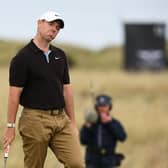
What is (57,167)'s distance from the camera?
9125mm

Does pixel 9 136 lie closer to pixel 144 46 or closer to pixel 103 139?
pixel 103 139

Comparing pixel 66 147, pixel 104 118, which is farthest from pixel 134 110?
pixel 66 147

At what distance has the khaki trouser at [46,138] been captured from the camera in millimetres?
7211

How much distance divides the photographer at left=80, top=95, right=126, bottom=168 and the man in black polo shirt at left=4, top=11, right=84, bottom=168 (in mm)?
2602

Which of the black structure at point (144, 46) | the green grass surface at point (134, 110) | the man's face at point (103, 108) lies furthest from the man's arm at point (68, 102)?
the black structure at point (144, 46)

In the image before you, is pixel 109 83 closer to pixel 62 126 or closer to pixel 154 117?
pixel 154 117

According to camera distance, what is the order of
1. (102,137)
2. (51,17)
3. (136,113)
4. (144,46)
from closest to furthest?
(51,17) → (102,137) → (136,113) → (144,46)

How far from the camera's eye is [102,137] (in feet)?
33.2

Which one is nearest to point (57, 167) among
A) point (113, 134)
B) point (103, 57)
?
point (113, 134)

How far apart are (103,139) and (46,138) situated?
2.95m

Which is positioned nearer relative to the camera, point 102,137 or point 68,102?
point 68,102

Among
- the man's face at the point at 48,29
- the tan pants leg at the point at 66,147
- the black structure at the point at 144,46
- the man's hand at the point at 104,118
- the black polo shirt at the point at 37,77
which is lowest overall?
the tan pants leg at the point at 66,147

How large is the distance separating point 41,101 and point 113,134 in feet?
9.61

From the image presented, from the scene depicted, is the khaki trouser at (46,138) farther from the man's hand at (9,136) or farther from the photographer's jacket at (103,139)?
the photographer's jacket at (103,139)
